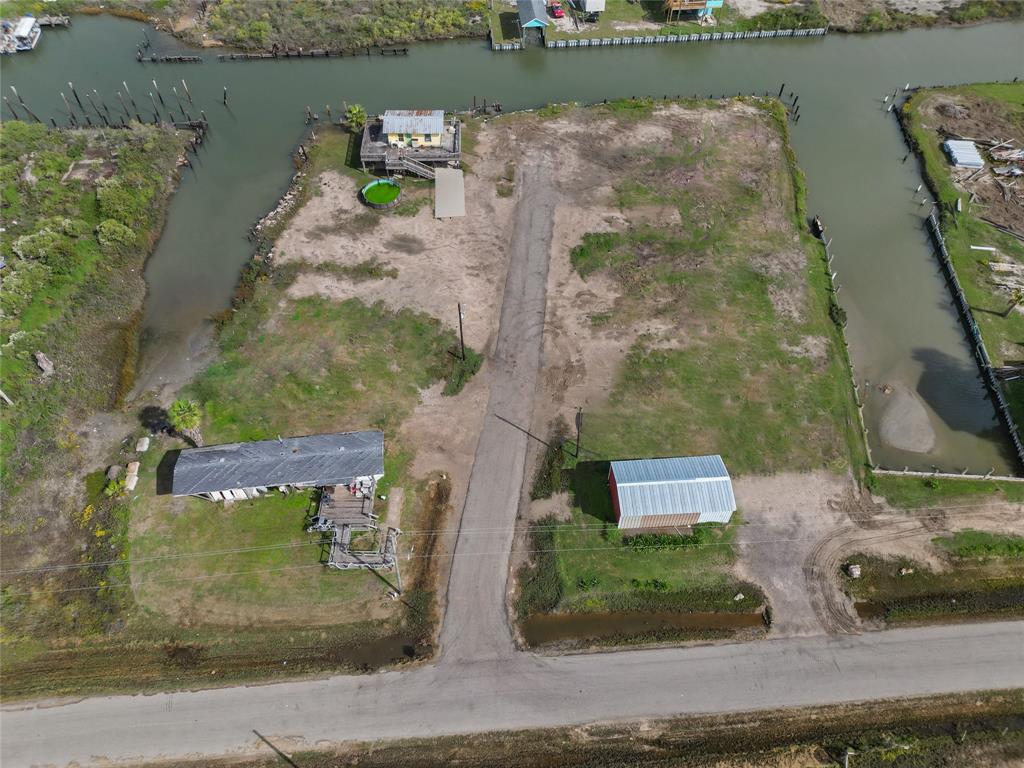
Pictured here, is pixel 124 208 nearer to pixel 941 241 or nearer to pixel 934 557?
pixel 934 557

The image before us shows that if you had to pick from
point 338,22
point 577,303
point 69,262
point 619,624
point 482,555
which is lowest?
point 619,624

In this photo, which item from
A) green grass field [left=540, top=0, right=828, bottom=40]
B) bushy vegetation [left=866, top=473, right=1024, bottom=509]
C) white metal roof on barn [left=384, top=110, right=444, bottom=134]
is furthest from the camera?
green grass field [left=540, top=0, right=828, bottom=40]

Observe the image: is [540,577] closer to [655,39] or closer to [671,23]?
[655,39]

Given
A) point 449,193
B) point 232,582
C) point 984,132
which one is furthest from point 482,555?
point 984,132

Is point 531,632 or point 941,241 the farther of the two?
point 941,241

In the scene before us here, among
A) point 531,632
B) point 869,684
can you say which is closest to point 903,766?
point 869,684

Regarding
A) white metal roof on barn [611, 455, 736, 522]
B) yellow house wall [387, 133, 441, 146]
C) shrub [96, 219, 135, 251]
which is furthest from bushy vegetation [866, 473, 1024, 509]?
shrub [96, 219, 135, 251]

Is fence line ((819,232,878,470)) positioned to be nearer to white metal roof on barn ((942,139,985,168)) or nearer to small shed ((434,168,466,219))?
white metal roof on barn ((942,139,985,168))
